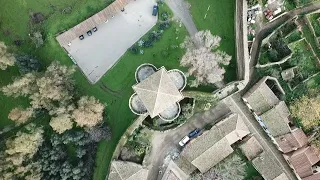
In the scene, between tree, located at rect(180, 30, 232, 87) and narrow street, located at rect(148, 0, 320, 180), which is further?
narrow street, located at rect(148, 0, 320, 180)

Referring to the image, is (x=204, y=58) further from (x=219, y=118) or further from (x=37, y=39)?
(x=37, y=39)

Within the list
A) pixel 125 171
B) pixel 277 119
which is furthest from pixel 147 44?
pixel 277 119

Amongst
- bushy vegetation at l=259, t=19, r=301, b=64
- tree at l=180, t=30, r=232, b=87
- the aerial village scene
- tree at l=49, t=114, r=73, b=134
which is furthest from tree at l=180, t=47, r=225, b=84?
tree at l=49, t=114, r=73, b=134

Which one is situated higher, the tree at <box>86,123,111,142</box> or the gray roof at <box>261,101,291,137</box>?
the tree at <box>86,123,111,142</box>

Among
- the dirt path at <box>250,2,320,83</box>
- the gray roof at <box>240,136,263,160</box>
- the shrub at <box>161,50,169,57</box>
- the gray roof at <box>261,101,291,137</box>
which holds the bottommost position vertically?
the gray roof at <box>240,136,263,160</box>

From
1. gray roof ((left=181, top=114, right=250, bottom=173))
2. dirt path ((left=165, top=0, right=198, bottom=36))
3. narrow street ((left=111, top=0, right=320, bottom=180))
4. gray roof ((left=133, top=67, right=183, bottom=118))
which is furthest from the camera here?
dirt path ((left=165, top=0, right=198, bottom=36))

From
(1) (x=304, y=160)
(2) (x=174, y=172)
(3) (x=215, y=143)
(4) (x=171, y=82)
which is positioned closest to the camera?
(4) (x=171, y=82)

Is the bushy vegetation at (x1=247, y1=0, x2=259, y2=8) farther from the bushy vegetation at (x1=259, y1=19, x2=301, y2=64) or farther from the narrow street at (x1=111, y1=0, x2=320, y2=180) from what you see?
the bushy vegetation at (x1=259, y1=19, x2=301, y2=64)
